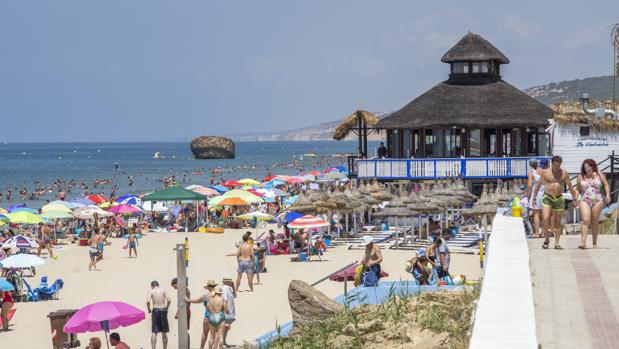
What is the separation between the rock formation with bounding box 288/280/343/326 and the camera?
457 inches

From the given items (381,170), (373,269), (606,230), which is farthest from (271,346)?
(381,170)

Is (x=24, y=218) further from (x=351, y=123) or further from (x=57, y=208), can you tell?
(x=351, y=123)

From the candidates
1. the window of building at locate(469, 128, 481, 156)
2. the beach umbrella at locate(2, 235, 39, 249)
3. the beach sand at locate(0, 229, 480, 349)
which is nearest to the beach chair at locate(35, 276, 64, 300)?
the beach sand at locate(0, 229, 480, 349)

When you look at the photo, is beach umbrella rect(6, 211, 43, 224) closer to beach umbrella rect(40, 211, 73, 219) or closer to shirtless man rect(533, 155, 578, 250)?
beach umbrella rect(40, 211, 73, 219)

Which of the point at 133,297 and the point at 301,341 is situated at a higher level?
the point at 301,341

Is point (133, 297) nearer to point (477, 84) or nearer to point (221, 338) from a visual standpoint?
point (221, 338)

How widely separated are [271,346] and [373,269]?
5.97 m

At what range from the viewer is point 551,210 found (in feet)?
41.5

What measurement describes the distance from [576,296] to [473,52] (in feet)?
115

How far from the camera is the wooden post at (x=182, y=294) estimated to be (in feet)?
46.8

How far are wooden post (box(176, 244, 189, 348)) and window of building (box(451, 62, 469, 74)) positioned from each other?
30.7 metres

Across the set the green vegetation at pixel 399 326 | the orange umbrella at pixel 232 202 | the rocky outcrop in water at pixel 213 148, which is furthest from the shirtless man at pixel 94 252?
the rocky outcrop in water at pixel 213 148

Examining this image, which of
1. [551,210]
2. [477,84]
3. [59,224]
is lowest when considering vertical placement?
[59,224]

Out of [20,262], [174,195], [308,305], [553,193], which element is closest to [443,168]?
[174,195]
